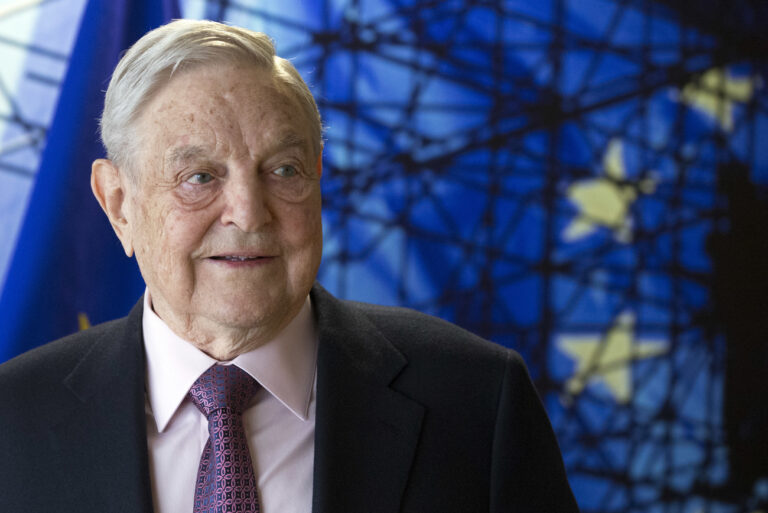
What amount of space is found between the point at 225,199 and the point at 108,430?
405 millimetres

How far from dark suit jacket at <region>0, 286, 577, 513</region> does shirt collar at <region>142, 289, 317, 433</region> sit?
0.10 feet

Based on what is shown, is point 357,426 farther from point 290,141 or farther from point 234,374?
point 290,141

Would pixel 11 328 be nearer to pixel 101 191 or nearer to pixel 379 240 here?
pixel 101 191

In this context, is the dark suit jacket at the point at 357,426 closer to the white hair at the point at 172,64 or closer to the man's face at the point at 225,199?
the man's face at the point at 225,199

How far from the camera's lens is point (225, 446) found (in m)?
1.25

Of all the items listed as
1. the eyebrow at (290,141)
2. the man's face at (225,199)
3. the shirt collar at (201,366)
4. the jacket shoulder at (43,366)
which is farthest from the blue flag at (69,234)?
the eyebrow at (290,141)

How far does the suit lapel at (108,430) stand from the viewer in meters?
1.23

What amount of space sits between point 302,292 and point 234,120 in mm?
279

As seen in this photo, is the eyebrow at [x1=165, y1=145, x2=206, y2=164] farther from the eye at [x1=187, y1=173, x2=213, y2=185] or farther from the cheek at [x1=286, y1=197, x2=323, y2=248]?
the cheek at [x1=286, y1=197, x2=323, y2=248]

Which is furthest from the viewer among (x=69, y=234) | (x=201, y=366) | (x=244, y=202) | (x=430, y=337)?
(x=69, y=234)

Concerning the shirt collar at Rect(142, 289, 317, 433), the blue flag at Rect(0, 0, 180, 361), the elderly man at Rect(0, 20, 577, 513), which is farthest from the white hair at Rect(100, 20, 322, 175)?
the blue flag at Rect(0, 0, 180, 361)

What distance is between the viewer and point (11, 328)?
8.17ft

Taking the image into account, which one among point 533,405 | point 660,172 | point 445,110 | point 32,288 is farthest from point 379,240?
point 533,405

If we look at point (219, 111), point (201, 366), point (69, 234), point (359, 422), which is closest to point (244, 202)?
point (219, 111)
